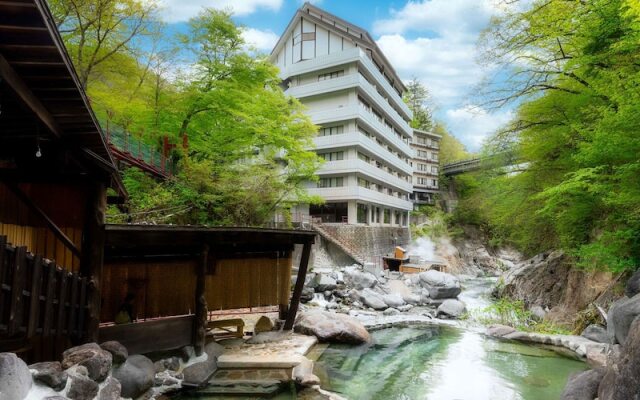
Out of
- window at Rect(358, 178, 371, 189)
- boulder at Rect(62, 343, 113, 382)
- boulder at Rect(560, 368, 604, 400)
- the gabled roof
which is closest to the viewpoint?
boulder at Rect(62, 343, 113, 382)

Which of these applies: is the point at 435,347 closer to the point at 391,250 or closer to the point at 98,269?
the point at 98,269

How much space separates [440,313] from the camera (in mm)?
17312

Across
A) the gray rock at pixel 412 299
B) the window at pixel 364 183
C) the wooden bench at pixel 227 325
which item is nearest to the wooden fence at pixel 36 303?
the wooden bench at pixel 227 325

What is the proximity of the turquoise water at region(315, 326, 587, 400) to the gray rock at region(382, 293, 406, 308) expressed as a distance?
576 centimetres

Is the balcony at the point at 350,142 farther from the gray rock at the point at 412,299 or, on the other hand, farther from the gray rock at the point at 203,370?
the gray rock at the point at 203,370

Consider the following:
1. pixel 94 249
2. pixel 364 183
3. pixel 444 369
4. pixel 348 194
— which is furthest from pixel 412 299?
pixel 364 183

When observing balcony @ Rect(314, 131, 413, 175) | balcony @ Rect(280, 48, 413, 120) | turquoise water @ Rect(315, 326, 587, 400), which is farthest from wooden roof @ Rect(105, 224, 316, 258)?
balcony @ Rect(280, 48, 413, 120)

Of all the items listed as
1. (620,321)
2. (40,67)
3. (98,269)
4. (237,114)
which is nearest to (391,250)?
(237,114)

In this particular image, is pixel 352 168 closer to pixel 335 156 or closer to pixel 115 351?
pixel 335 156

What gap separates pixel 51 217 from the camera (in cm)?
657

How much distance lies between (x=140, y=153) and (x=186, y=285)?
10.7 m

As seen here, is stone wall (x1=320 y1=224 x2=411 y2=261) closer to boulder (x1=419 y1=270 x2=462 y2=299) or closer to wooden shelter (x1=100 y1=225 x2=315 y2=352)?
boulder (x1=419 y1=270 x2=462 y2=299)

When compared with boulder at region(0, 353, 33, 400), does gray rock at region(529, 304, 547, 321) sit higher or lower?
lower

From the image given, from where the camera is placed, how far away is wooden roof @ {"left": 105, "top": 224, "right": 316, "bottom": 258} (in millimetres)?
6997
